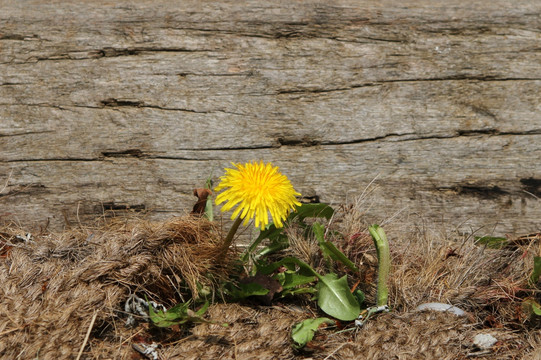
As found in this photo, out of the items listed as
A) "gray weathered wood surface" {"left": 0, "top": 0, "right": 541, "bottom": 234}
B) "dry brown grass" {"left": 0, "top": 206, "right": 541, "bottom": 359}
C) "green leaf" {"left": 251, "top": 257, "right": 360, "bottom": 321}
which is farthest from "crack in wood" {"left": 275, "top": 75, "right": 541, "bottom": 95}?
"green leaf" {"left": 251, "top": 257, "right": 360, "bottom": 321}

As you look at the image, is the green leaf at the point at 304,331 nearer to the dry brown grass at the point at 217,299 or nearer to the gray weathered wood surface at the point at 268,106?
the dry brown grass at the point at 217,299

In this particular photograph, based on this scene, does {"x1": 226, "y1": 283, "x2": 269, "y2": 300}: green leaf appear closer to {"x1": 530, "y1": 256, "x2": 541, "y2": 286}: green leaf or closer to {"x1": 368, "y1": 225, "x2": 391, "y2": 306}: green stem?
{"x1": 368, "y1": 225, "x2": 391, "y2": 306}: green stem

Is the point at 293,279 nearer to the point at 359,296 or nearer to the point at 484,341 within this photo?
the point at 359,296

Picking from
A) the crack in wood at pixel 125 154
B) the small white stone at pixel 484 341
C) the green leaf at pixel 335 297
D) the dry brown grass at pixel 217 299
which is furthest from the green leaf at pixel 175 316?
the small white stone at pixel 484 341

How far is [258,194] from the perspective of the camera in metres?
2.15

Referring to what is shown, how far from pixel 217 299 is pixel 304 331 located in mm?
452

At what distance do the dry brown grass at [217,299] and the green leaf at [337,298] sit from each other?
0.08 m

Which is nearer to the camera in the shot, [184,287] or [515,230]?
[184,287]

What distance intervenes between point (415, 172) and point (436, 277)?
0.58 m

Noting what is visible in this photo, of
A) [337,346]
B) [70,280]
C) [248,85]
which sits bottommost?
[337,346]

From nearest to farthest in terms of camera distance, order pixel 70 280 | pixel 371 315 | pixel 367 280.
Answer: pixel 70 280, pixel 371 315, pixel 367 280

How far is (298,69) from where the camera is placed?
2781 mm

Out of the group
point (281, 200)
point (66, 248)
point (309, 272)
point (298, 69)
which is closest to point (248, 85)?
point (298, 69)

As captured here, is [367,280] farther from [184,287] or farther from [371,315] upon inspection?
[184,287]
